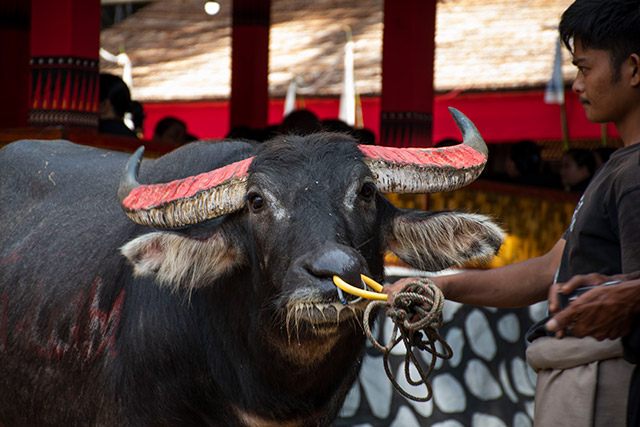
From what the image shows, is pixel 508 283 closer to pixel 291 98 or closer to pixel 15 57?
pixel 15 57

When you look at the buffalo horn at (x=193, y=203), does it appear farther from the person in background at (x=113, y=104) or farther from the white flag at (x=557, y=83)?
the white flag at (x=557, y=83)

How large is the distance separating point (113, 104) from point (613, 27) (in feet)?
16.3

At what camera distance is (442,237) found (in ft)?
9.30

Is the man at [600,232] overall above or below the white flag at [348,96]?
above

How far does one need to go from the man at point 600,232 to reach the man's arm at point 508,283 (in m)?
0.25

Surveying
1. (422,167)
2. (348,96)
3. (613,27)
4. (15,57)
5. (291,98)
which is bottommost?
(291,98)

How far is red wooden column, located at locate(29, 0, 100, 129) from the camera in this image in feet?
18.7

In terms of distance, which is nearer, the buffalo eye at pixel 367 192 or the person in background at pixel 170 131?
the buffalo eye at pixel 367 192

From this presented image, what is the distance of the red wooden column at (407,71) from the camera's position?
24.3ft

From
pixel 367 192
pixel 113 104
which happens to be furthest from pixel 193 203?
pixel 113 104

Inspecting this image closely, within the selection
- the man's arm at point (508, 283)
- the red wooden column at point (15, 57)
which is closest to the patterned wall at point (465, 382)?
the man's arm at point (508, 283)

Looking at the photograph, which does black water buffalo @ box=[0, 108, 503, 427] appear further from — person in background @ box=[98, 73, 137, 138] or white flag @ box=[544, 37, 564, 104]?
white flag @ box=[544, 37, 564, 104]

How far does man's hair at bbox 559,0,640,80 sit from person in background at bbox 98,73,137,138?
15.2 feet

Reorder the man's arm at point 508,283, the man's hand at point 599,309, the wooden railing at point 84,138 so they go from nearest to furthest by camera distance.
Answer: the man's hand at point 599,309
the man's arm at point 508,283
the wooden railing at point 84,138
